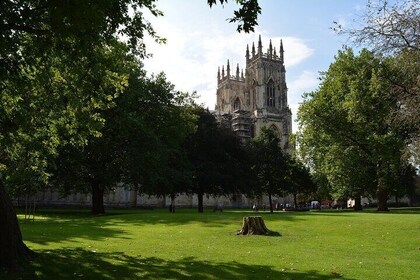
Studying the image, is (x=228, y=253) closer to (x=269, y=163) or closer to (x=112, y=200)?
(x=269, y=163)

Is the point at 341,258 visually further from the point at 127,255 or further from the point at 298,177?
the point at 298,177

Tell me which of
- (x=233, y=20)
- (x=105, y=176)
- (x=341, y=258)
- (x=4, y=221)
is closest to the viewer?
(x=233, y=20)

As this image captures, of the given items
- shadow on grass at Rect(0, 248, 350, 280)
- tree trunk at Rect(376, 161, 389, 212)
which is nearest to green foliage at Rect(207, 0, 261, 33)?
shadow on grass at Rect(0, 248, 350, 280)

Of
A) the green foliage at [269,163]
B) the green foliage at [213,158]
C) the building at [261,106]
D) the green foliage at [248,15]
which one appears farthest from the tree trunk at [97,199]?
the building at [261,106]

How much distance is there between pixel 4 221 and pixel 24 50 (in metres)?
4.76

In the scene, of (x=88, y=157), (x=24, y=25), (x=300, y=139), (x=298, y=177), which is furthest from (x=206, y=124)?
(x=24, y=25)

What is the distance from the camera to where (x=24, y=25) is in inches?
408

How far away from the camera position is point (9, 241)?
10.2 m

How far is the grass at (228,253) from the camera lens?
10.2m

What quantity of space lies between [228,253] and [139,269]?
12.5 ft

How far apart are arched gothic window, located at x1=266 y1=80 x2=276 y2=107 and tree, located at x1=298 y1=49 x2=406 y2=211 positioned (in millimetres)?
62259

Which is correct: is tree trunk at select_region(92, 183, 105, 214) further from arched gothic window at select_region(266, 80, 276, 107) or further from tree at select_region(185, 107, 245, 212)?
arched gothic window at select_region(266, 80, 276, 107)

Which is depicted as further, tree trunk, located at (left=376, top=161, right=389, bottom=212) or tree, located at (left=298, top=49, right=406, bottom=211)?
tree trunk, located at (left=376, top=161, right=389, bottom=212)

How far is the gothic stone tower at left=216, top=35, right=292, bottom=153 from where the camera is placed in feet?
342
